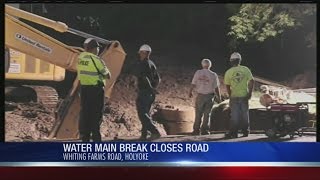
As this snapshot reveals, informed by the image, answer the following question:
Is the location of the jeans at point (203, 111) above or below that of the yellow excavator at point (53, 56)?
below

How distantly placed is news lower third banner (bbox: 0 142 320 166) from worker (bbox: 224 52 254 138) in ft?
0.50

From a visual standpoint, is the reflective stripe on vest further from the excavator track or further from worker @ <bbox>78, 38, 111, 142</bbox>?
the excavator track

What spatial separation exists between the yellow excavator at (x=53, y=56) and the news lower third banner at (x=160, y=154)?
16 centimetres

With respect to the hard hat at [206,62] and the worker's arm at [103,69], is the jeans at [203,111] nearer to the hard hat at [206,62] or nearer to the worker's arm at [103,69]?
the hard hat at [206,62]

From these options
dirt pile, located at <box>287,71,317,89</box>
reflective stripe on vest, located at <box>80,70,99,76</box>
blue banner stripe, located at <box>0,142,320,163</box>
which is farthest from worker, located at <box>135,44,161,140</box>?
dirt pile, located at <box>287,71,317,89</box>

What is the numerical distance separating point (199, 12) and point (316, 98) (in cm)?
122

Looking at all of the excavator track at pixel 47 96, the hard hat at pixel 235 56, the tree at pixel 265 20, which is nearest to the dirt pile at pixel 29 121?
the excavator track at pixel 47 96

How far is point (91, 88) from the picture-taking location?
19.5 ft

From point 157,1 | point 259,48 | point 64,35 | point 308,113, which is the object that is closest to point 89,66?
point 64,35

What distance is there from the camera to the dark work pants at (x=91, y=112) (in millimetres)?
5906

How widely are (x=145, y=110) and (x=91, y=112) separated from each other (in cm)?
46

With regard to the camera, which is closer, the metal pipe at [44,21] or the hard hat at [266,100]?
the metal pipe at [44,21]

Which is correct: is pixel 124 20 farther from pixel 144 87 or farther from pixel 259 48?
pixel 259 48

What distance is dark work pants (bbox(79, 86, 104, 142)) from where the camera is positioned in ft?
19.4
